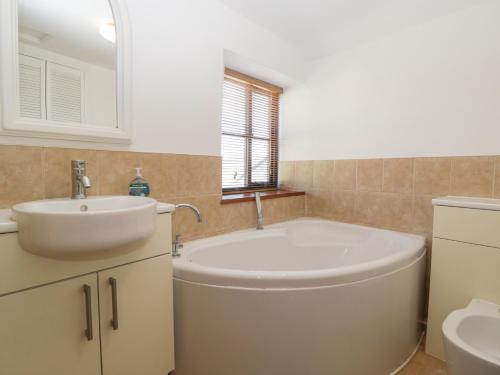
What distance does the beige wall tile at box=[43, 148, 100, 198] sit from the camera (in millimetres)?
1135

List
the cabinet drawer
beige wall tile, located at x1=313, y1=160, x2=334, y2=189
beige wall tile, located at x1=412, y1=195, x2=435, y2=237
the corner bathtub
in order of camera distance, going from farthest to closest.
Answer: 1. beige wall tile, located at x1=313, y1=160, x2=334, y2=189
2. beige wall tile, located at x1=412, y1=195, x2=435, y2=237
3. the cabinet drawer
4. the corner bathtub

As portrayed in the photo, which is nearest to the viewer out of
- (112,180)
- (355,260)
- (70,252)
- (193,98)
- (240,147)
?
(70,252)

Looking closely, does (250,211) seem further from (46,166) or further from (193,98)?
(46,166)

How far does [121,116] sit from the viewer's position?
1.33m

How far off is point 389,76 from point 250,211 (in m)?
1.46

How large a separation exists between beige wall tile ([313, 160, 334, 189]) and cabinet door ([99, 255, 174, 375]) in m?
1.64

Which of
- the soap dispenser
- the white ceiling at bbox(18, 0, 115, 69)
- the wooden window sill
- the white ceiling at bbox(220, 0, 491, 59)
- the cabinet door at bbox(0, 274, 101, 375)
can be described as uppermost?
the white ceiling at bbox(220, 0, 491, 59)

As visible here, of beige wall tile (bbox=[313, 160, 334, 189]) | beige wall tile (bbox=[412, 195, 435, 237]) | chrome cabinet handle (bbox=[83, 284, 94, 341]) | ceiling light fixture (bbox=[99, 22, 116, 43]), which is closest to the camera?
chrome cabinet handle (bbox=[83, 284, 94, 341])

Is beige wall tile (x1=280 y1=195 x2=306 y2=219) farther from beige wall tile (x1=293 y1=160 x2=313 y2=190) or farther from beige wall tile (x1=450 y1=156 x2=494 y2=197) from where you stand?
beige wall tile (x1=450 y1=156 x2=494 y2=197)

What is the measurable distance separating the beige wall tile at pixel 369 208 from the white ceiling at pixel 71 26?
6.36ft

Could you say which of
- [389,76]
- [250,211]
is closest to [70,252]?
Answer: [250,211]

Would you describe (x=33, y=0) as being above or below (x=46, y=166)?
above

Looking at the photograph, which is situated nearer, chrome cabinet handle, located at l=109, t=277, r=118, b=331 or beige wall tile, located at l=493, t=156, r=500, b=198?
chrome cabinet handle, located at l=109, t=277, r=118, b=331

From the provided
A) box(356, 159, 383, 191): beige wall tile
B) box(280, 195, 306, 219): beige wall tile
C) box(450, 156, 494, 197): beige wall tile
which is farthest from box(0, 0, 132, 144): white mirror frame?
box(450, 156, 494, 197): beige wall tile
